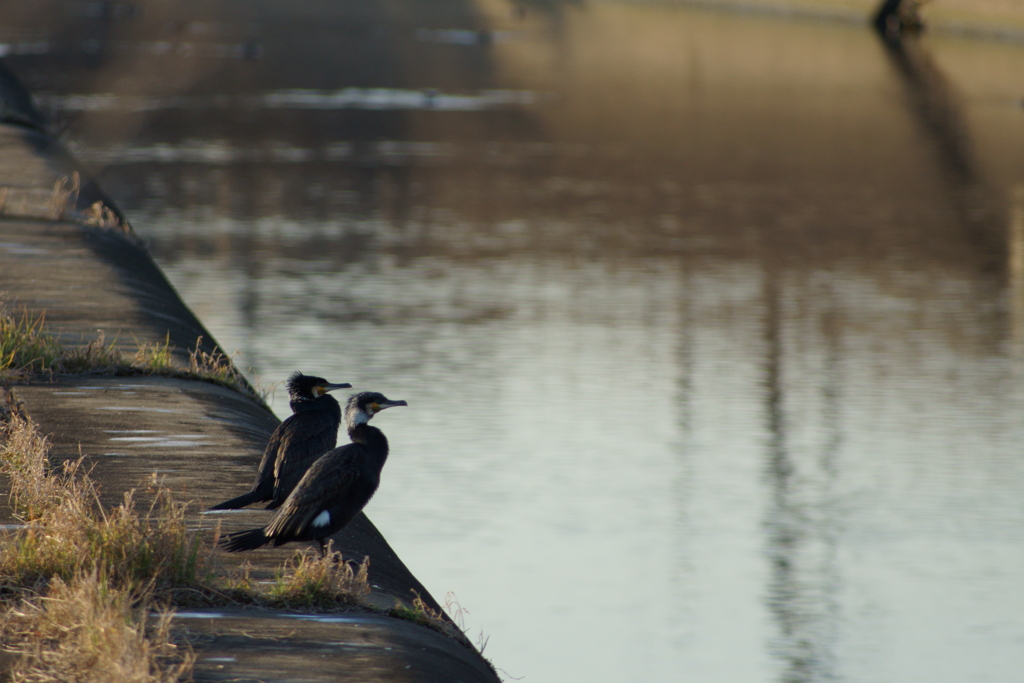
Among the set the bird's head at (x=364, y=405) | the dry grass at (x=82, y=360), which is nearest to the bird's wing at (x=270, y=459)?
the bird's head at (x=364, y=405)

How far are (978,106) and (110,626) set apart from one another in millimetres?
31465

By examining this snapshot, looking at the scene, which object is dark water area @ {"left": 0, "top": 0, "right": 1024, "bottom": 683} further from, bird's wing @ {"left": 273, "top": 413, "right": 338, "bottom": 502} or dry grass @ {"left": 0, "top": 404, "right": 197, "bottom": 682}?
dry grass @ {"left": 0, "top": 404, "right": 197, "bottom": 682}

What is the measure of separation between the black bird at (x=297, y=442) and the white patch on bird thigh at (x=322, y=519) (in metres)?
0.41

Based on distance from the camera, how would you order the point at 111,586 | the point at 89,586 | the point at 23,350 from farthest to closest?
1. the point at 23,350
2. the point at 111,586
3. the point at 89,586

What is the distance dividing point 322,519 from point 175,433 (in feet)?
7.46

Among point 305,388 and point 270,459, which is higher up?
point 305,388

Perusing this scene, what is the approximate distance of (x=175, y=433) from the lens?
301 inches

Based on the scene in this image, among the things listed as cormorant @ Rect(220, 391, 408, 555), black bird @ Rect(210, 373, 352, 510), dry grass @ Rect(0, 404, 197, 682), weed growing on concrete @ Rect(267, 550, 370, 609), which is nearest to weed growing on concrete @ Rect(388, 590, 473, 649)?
weed growing on concrete @ Rect(267, 550, 370, 609)

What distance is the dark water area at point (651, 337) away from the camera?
873 centimetres

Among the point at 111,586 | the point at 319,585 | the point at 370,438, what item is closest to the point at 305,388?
the point at 370,438

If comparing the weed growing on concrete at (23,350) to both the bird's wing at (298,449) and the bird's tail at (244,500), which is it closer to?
the bird's tail at (244,500)

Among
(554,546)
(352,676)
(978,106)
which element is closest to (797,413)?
(554,546)

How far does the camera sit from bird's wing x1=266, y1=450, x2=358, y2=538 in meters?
5.52

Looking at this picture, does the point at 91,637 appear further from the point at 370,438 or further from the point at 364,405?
the point at 364,405
